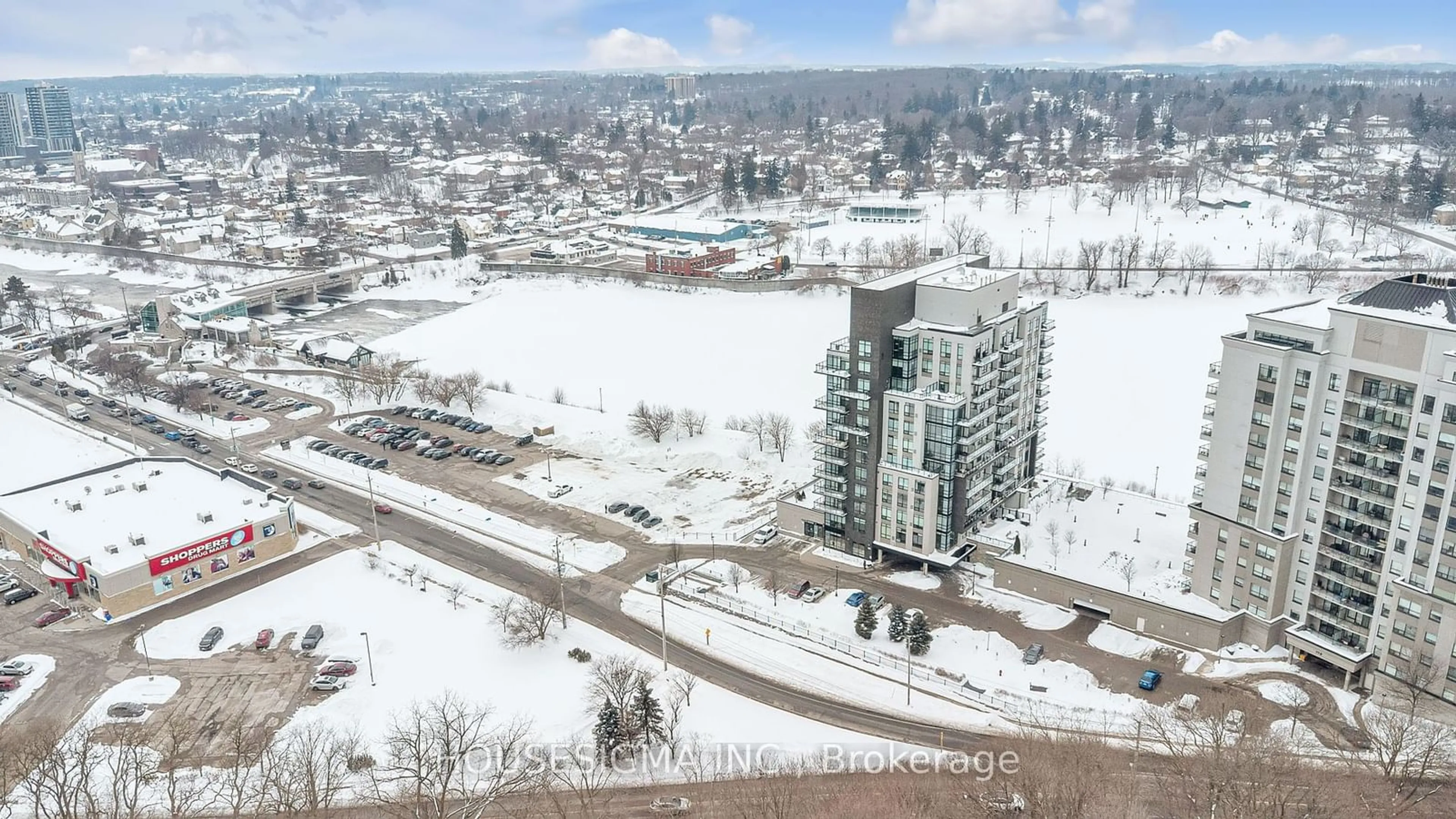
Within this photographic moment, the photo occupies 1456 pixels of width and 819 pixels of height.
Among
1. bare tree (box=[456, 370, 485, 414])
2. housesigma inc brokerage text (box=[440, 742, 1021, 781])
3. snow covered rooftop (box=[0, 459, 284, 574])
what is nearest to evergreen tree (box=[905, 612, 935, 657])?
housesigma inc brokerage text (box=[440, 742, 1021, 781])

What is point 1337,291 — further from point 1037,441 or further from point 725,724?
point 725,724

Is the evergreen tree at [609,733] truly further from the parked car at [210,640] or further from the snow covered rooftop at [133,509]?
the snow covered rooftop at [133,509]

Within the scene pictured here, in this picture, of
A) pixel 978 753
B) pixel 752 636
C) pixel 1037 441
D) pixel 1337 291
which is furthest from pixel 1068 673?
pixel 1337 291

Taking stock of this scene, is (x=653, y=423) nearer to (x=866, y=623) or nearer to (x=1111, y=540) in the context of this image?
Answer: (x=866, y=623)

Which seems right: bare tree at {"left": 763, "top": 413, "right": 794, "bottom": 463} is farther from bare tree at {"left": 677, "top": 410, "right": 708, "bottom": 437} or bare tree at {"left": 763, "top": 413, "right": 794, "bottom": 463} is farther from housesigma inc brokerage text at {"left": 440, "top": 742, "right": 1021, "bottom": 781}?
housesigma inc brokerage text at {"left": 440, "top": 742, "right": 1021, "bottom": 781}

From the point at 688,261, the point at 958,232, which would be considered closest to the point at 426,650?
the point at 688,261

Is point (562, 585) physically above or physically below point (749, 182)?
below
